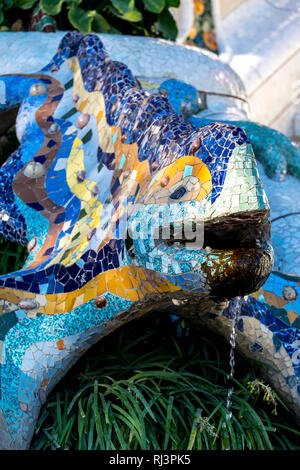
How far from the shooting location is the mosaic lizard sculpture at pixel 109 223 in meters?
1.96

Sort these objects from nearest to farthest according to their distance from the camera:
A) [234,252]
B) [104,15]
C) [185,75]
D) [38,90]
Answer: [234,252], [38,90], [185,75], [104,15]

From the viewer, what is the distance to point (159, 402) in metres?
2.59

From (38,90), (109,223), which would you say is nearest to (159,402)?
(109,223)

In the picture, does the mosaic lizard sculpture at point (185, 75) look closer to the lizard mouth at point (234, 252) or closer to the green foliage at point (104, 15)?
the green foliage at point (104, 15)

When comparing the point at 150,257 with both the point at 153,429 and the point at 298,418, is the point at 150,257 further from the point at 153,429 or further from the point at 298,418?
the point at 298,418

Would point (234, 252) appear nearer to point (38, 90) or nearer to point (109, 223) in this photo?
point (109, 223)

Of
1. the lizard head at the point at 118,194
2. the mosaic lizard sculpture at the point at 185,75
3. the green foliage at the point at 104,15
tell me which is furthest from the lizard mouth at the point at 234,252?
the green foliage at the point at 104,15

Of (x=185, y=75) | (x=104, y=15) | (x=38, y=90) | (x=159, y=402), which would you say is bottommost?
(x=159, y=402)

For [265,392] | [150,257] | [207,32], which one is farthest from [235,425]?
[207,32]

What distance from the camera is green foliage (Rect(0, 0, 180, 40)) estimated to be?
12.8ft

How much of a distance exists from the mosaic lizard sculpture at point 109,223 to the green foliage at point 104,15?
73 centimetres

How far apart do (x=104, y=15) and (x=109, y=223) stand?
2038 mm

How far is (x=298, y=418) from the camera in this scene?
2.69 metres
